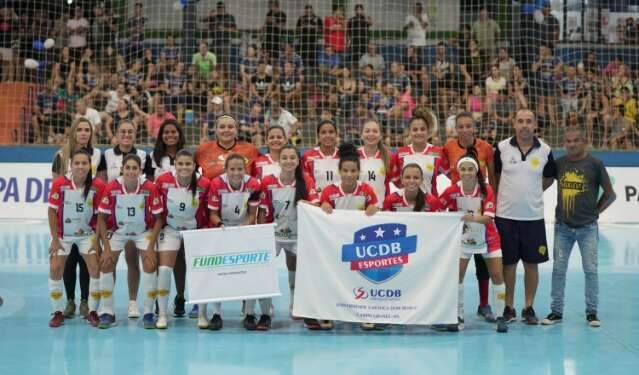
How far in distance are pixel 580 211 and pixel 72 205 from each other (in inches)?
179

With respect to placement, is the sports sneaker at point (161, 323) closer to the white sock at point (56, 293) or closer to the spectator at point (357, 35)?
the white sock at point (56, 293)

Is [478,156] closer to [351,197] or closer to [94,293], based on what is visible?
[351,197]

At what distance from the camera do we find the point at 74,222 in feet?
24.4

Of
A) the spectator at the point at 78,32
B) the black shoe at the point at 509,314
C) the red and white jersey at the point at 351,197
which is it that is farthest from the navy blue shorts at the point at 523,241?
the spectator at the point at 78,32

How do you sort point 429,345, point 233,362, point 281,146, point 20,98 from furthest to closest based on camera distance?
1. point 20,98
2. point 281,146
3. point 429,345
4. point 233,362

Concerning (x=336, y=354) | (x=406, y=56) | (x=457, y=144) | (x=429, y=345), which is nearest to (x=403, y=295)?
(x=429, y=345)

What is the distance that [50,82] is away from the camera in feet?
58.5

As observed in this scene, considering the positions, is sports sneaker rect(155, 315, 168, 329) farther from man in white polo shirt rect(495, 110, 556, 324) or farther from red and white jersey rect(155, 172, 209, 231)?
man in white polo shirt rect(495, 110, 556, 324)

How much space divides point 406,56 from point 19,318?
1224cm

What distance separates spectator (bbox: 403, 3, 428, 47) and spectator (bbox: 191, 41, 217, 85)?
14.4ft

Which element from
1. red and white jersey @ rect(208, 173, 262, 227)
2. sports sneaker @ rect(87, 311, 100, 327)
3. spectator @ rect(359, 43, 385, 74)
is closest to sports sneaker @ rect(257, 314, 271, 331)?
red and white jersey @ rect(208, 173, 262, 227)

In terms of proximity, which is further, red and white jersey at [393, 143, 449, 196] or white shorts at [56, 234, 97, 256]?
red and white jersey at [393, 143, 449, 196]

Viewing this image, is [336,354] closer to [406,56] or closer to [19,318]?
[19,318]

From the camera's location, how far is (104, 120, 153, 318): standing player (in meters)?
7.62
